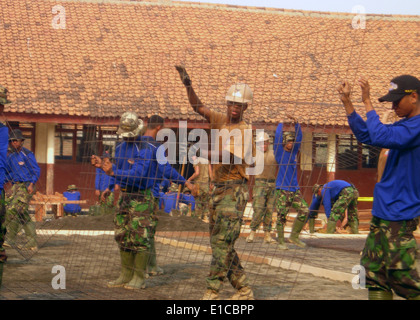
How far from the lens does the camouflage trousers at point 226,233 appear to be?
618cm

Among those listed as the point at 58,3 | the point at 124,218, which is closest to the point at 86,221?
the point at 124,218

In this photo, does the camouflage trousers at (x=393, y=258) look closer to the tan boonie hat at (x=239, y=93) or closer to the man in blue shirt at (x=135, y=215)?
the tan boonie hat at (x=239, y=93)

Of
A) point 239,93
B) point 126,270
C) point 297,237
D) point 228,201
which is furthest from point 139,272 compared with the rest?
point 297,237

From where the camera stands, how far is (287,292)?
23.0ft

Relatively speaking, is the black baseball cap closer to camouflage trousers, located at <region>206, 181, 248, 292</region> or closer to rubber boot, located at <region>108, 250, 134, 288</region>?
camouflage trousers, located at <region>206, 181, 248, 292</region>

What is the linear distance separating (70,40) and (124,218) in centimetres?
1646

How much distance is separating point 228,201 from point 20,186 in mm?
4611

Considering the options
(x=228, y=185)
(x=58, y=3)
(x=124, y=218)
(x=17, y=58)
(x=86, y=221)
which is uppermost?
(x=58, y=3)

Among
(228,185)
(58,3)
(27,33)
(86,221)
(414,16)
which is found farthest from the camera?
(414,16)

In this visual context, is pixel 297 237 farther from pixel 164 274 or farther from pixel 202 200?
pixel 202 200

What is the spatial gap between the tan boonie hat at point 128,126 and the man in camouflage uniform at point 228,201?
115cm

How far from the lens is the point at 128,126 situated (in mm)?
7234
